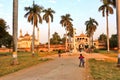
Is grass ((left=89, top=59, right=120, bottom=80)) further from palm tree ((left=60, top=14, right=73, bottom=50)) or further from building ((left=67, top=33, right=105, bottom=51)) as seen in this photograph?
building ((left=67, top=33, right=105, bottom=51))

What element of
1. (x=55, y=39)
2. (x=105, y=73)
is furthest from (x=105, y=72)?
(x=55, y=39)

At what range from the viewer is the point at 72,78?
50.1 ft

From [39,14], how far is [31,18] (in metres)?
2.17

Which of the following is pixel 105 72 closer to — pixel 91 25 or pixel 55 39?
pixel 91 25

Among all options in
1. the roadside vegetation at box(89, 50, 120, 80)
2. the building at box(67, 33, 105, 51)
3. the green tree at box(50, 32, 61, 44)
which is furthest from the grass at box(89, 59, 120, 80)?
the green tree at box(50, 32, 61, 44)

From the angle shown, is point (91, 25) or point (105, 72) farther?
point (91, 25)

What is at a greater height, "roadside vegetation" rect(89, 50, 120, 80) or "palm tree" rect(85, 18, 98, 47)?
"palm tree" rect(85, 18, 98, 47)

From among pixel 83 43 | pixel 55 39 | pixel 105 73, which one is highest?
pixel 55 39

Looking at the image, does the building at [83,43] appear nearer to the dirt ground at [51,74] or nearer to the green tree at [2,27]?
the green tree at [2,27]

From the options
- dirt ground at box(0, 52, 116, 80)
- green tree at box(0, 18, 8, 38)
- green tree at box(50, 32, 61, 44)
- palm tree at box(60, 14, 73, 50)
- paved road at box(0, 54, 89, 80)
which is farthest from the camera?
green tree at box(50, 32, 61, 44)

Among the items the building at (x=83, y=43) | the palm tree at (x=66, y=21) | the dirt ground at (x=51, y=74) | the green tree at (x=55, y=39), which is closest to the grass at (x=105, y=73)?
the dirt ground at (x=51, y=74)

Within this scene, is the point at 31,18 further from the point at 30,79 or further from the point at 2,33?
the point at 30,79

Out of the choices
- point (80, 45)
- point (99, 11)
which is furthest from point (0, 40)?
point (80, 45)

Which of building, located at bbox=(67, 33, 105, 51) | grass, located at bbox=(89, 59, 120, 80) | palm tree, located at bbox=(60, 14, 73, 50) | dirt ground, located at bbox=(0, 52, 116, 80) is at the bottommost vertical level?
grass, located at bbox=(89, 59, 120, 80)
